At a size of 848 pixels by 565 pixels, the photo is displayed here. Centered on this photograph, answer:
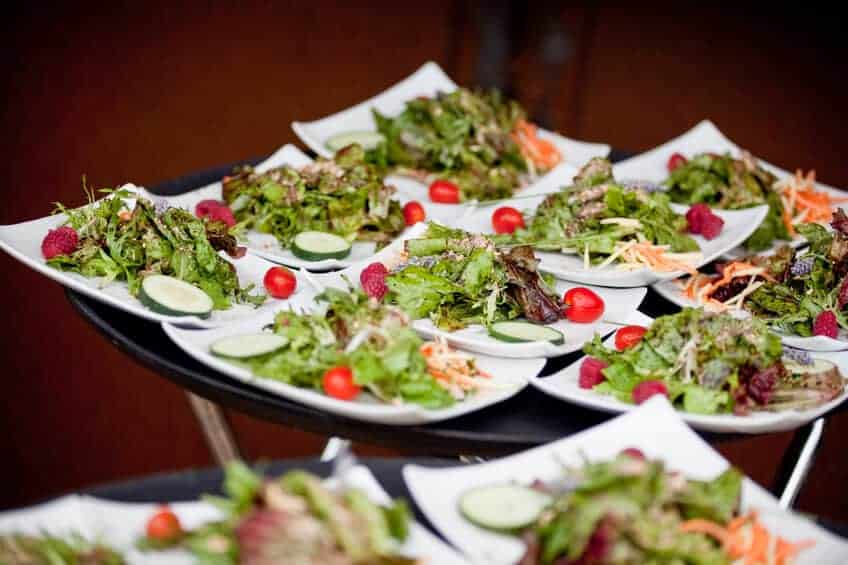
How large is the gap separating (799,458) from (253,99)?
6.27 m

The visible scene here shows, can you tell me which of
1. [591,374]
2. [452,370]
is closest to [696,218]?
[591,374]

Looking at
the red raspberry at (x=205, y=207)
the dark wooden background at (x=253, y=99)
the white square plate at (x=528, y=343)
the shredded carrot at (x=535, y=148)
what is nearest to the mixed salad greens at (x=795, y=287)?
the white square plate at (x=528, y=343)

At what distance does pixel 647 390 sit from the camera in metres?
3.09

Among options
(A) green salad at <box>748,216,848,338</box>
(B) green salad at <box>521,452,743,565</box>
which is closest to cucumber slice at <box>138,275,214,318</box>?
(B) green salad at <box>521,452,743,565</box>

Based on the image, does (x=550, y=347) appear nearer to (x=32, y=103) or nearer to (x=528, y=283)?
(x=528, y=283)

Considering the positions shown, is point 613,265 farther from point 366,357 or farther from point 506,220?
point 366,357

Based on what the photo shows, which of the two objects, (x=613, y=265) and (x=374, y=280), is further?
(x=613, y=265)

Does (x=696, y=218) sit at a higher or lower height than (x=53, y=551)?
lower

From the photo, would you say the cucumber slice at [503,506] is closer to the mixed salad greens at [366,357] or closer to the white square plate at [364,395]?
the white square plate at [364,395]

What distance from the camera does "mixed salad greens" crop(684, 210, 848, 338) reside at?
3787 millimetres

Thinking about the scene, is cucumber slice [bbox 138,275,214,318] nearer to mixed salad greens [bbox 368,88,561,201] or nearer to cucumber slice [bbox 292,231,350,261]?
cucumber slice [bbox 292,231,350,261]

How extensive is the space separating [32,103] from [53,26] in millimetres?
702

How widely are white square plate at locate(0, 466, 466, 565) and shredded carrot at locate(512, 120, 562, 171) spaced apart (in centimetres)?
320

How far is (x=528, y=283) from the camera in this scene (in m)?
3.70
